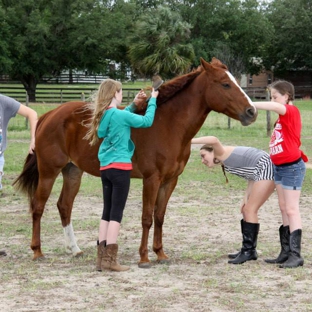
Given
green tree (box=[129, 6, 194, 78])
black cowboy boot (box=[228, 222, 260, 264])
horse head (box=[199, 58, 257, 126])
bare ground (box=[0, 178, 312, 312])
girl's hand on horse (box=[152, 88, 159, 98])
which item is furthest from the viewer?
green tree (box=[129, 6, 194, 78])

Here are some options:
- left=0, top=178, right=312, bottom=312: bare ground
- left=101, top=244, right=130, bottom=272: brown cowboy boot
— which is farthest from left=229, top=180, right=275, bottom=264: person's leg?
left=101, top=244, right=130, bottom=272: brown cowboy boot

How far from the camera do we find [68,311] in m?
4.75

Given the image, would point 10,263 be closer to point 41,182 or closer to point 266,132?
point 41,182

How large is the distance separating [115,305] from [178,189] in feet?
20.1

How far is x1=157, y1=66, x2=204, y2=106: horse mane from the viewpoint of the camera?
637 centimetres

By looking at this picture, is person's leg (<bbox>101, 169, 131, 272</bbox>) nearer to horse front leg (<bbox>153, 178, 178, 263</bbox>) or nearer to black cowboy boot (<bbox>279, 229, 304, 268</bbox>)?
horse front leg (<bbox>153, 178, 178, 263</bbox>)

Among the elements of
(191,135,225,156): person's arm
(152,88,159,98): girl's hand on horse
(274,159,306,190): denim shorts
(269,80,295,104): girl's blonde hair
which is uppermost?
(269,80,295,104): girl's blonde hair

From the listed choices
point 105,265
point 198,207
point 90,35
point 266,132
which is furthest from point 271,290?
point 90,35

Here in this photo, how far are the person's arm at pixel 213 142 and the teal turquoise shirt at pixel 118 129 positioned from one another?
49cm

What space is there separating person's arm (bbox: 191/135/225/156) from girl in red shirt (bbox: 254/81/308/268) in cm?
50

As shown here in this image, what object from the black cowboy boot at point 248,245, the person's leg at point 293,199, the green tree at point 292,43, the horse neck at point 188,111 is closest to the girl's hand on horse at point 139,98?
the horse neck at point 188,111

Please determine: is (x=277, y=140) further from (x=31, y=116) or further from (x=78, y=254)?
(x=31, y=116)

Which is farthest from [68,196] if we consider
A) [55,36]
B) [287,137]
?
[55,36]

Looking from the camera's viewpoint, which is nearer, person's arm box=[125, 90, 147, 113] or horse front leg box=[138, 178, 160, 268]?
horse front leg box=[138, 178, 160, 268]
